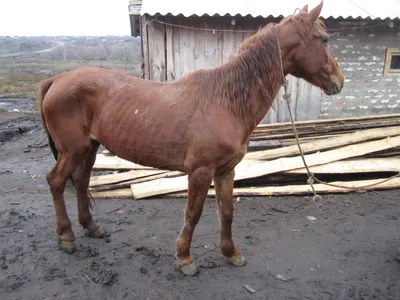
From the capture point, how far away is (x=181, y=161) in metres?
3.12

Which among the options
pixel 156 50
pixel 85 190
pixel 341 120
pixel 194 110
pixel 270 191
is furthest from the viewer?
pixel 341 120

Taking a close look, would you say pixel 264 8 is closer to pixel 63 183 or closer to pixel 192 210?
pixel 192 210

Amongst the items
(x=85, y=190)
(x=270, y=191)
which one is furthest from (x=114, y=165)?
(x=270, y=191)

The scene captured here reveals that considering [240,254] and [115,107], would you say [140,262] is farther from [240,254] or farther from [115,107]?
[115,107]

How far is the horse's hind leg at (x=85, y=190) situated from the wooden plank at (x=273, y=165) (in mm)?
1262

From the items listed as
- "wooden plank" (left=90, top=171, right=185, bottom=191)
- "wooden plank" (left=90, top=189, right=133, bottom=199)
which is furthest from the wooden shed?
"wooden plank" (left=90, top=189, right=133, bottom=199)

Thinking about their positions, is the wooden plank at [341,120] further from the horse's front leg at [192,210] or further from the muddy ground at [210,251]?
the horse's front leg at [192,210]

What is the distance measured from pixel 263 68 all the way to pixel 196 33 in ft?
14.7

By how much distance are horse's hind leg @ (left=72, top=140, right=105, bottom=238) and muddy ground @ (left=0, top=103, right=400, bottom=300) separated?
0.14 m

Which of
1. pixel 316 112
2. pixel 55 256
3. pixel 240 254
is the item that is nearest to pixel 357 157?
pixel 316 112

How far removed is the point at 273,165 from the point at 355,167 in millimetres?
1401

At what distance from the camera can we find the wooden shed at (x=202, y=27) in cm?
668

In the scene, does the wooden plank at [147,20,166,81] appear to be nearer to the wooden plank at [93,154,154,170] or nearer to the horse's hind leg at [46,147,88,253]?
the wooden plank at [93,154,154,170]

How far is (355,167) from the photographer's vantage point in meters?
5.55
